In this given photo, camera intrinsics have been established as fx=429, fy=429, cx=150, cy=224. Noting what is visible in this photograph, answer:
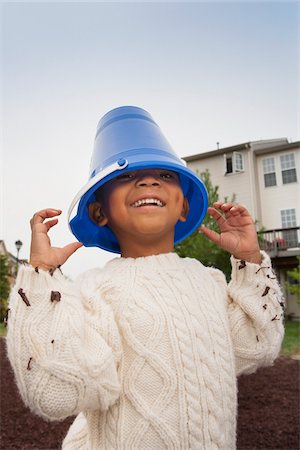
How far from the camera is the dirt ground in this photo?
406 cm

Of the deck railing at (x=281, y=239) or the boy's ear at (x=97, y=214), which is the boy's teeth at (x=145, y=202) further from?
the deck railing at (x=281, y=239)

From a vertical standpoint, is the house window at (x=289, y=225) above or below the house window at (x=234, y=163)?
below

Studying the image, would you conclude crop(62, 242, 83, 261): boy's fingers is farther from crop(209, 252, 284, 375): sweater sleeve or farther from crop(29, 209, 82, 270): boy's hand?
crop(209, 252, 284, 375): sweater sleeve

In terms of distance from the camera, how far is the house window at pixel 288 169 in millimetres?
16603

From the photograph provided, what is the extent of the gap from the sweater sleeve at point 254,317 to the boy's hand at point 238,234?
0.19ft

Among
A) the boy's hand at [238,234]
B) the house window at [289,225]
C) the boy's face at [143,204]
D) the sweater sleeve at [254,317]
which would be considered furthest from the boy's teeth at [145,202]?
the house window at [289,225]

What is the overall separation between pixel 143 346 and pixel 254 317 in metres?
0.47

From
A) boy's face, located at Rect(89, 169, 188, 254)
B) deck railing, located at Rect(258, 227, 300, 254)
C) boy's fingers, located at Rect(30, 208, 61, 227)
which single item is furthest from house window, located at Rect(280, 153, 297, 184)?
boy's fingers, located at Rect(30, 208, 61, 227)

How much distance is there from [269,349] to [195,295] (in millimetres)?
375

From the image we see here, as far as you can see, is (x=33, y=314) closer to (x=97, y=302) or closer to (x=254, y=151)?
(x=97, y=302)

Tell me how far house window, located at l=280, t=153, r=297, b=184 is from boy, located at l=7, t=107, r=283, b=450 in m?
15.7

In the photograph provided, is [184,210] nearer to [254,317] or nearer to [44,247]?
[254,317]

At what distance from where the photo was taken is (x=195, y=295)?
5.51ft

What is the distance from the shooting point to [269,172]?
17141 mm
